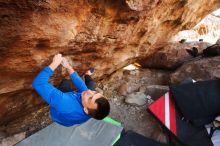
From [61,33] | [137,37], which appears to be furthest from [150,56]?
[61,33]

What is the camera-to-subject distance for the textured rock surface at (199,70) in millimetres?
6328

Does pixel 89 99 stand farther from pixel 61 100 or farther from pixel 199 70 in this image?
pixel 199 70

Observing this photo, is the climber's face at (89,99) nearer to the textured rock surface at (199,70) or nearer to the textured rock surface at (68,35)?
the textured rock surface at (68,35)

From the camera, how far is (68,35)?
3666 mm

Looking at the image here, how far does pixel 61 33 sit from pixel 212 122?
3.22 m

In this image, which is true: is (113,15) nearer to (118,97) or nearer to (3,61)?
(3,61)

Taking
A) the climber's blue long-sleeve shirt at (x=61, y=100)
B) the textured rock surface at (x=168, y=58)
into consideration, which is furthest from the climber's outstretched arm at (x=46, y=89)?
the textured rock surface at (x=168, y=58)

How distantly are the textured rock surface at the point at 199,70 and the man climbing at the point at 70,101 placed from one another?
363 centimetres

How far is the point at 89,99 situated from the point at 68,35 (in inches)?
39.3

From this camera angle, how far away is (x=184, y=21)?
6.21 metres

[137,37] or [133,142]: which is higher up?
[137,37]

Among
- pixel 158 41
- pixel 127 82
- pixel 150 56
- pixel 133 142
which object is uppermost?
pixel 158 41

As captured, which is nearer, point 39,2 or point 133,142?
point 39,2

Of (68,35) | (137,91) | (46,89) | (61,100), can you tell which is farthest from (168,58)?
(46,89)
